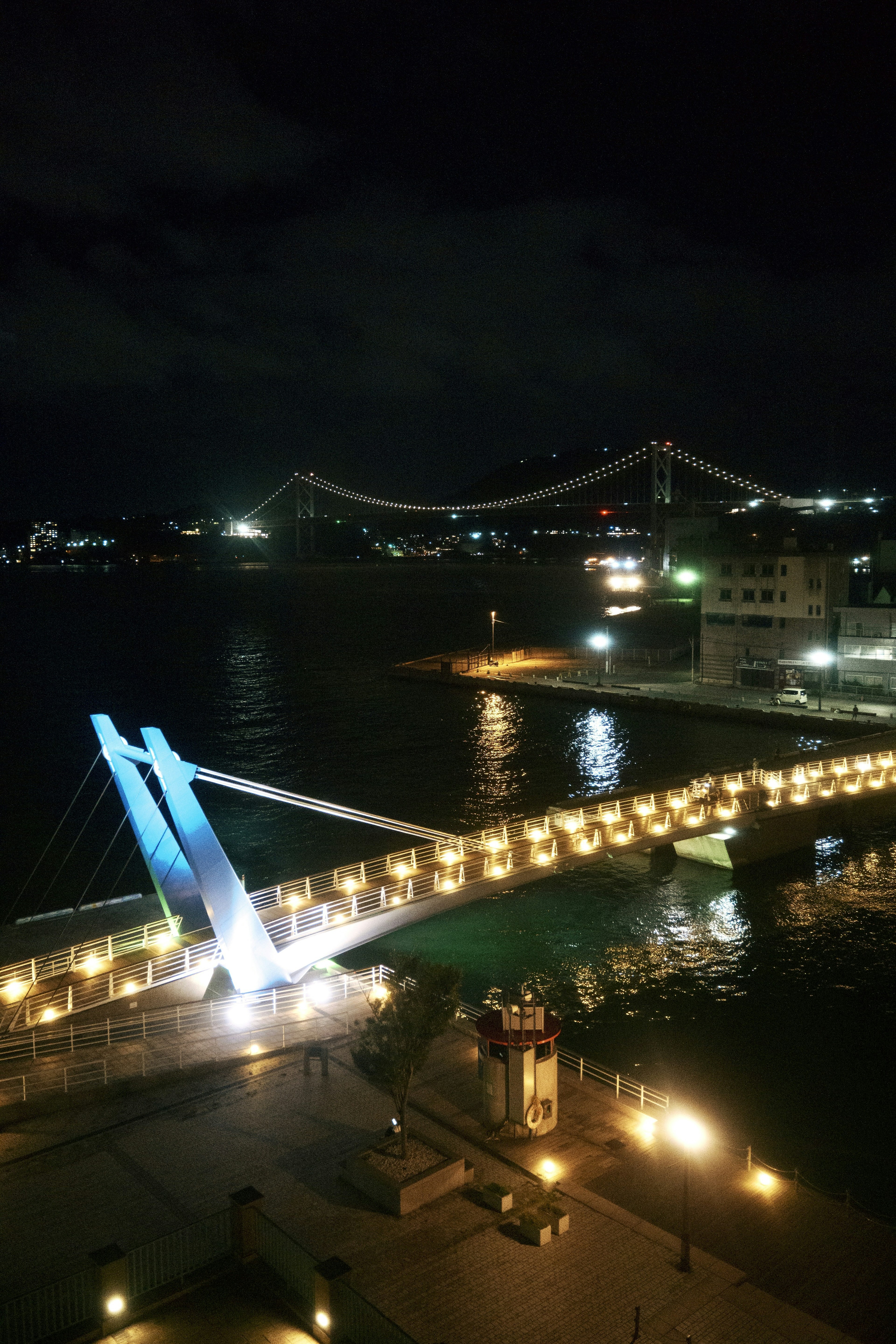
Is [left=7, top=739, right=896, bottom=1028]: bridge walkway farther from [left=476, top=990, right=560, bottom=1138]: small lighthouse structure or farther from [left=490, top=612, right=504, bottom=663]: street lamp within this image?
[left=490, top=612, right=504, bottom=663]: street lamp

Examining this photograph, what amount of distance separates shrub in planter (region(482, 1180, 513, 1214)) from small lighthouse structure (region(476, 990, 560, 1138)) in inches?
46.2

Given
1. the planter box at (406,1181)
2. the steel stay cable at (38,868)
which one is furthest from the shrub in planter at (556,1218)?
the steel stay cable at (38,868)

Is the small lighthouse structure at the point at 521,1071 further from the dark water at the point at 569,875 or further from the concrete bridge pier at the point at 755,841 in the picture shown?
the concrete bridge pier at the point at 755,841

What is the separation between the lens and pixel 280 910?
55.2 feet

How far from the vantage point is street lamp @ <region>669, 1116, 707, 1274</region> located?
805 cm

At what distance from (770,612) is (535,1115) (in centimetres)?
3781

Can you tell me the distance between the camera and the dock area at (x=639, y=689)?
3906 cm

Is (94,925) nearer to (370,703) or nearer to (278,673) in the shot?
(370,703)

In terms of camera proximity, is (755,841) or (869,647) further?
(869,647)

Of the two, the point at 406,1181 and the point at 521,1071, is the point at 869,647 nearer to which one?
the point at 521,1071

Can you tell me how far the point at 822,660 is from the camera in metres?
42.8

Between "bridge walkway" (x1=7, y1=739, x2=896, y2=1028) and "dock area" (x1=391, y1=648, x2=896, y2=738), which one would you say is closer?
"bridge walkway" (x1=7, y1=739, x2=896, y2=1028)

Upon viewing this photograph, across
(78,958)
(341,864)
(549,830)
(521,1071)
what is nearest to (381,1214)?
(521,1071)

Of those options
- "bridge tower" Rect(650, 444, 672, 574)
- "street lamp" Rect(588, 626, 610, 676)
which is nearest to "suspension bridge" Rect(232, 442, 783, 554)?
"bridge tower" Rect(650, 444, 672, 574)
